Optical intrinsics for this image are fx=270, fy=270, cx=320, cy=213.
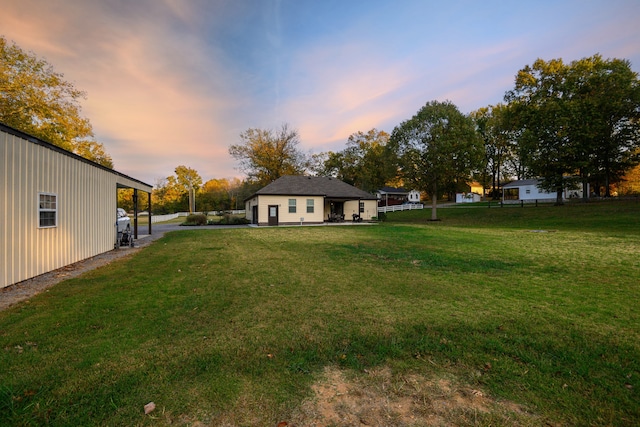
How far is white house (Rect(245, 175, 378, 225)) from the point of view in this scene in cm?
2481

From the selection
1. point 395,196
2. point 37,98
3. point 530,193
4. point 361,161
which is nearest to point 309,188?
point 37,98

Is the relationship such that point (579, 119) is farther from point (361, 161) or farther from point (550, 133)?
point (361, 161)

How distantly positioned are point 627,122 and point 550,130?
825 centimetres

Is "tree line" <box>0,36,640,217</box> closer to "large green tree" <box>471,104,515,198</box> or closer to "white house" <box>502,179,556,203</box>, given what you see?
"white house" <box>502,179,556,203</box>

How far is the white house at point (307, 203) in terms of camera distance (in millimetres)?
24812

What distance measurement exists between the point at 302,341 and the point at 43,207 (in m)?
7.94

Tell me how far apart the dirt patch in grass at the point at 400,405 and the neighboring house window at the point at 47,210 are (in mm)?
8351

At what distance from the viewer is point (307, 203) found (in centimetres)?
2598

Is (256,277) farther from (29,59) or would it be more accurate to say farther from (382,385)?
(29,59)

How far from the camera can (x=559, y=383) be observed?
2340 millimetres

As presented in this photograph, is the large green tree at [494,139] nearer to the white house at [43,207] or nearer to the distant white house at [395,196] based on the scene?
the distant white house at [395,196]

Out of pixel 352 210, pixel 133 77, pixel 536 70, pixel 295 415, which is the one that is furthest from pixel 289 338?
pixel 536 70

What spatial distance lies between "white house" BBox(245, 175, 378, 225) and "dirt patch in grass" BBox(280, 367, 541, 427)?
74.8ft

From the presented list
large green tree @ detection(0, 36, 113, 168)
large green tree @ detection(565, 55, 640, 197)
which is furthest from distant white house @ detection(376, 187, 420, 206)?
large green tree @ detection(0, 36, 113, 168)
